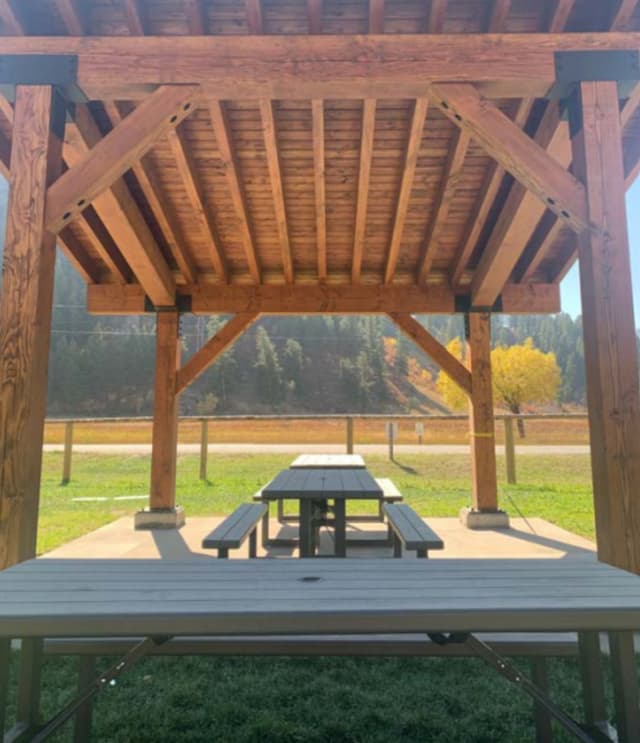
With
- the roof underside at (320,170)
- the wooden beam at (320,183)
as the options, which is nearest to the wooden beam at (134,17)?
the roof underside at (320,170)

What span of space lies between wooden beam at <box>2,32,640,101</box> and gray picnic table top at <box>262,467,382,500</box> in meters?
2.32

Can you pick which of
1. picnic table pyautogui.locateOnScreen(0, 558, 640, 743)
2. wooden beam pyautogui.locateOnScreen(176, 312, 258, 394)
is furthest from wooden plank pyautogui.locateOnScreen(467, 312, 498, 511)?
picnic table pyautogui.locateOnScreen(0, 558, 640, 743)

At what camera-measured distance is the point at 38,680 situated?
165 cm

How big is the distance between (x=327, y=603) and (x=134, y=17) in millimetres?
2842

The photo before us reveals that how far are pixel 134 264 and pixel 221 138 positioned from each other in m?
1.71

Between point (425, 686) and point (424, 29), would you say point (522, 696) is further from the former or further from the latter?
point (424, 29)

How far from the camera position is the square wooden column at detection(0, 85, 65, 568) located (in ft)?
7.04

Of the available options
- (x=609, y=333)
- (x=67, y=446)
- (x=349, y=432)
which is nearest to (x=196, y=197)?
(x=609, y=333)

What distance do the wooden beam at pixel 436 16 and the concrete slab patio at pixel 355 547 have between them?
3.53 m

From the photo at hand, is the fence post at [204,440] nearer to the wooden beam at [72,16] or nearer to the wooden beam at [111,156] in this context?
the wooden beam at [111,156]

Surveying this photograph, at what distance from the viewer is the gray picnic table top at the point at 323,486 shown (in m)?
3.06

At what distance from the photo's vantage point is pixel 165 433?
5160 mm

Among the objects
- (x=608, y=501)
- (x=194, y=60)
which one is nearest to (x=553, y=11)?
(x=194, y=60)

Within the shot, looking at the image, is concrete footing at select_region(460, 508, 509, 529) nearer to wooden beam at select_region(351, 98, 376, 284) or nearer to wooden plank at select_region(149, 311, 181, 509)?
wooden beam at select_region(351, 98, 376, 284)
